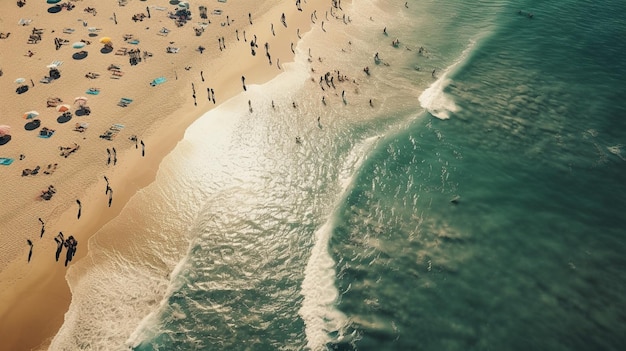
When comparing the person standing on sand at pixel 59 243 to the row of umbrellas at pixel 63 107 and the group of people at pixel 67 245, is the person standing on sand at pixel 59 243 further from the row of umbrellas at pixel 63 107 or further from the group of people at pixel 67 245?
the row of umbrellas at pixel 63 107

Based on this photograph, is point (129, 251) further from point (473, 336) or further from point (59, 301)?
point (473, 336)

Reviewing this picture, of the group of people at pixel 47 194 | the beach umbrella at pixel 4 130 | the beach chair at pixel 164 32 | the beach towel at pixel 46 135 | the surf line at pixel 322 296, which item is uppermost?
the beach chair at pixel 164 32

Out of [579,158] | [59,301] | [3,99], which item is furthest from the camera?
[3,99]

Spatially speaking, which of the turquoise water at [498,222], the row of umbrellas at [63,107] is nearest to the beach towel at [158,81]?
the row of umbrellas at [63,107]

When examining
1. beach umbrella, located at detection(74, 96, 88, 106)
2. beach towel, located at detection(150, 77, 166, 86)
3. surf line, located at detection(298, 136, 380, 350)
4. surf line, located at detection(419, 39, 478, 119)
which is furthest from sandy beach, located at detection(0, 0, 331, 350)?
surf line, located at detection(419, 39, 478, 119)

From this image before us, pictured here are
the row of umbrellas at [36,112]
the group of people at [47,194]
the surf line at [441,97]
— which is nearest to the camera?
the group of people at [47,194]

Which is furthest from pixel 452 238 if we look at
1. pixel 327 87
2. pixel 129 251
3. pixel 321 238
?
pixel 129 251

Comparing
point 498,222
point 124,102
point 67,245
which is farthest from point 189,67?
point 498,222
